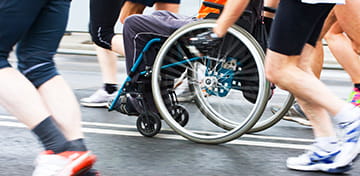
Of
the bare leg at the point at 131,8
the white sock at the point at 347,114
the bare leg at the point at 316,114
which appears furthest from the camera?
the bare leg at the point at 131,8

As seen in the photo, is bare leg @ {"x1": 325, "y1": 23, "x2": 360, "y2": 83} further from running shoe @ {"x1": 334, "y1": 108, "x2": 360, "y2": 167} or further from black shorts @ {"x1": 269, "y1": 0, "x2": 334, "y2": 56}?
black shorts @ {"x1": 269, "y1": 0, "x2": 334, "y2": 56}

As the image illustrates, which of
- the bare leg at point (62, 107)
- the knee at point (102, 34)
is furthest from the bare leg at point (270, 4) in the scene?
the bare leg at point (62, 107)

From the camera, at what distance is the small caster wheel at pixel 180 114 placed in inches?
159

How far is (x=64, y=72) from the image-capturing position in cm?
763

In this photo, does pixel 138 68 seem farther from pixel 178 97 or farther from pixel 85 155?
pixel 85 155

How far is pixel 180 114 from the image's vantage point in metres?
4.07

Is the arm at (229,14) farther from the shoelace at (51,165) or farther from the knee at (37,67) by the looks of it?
the shoelace at (51,165)

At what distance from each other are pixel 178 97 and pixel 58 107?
1542 millimetres

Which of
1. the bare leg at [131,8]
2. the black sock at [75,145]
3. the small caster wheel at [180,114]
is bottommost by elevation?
the small caster wheel at [180,114]

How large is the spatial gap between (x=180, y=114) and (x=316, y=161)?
104 centimetres

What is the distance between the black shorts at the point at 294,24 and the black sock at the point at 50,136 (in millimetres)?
1182

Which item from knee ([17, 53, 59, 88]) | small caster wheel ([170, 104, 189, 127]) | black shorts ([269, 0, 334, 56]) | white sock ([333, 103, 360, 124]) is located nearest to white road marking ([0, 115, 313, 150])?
small caster wheel ([170, 104, 189, 127])

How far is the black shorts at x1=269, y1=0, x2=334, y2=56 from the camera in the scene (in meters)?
2.99

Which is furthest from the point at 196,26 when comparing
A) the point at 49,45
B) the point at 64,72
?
the point at 64,72
